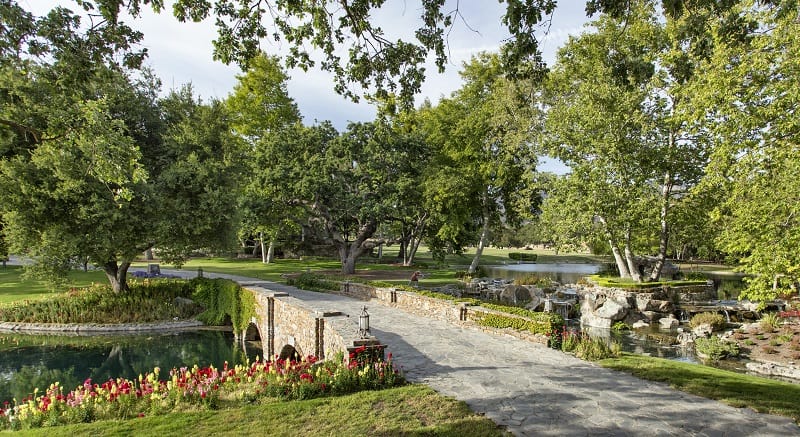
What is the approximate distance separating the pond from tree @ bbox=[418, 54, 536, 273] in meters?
17.4

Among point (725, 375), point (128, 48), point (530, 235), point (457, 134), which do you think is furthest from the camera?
point (530, 235)

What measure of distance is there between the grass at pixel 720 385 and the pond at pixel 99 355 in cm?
1505

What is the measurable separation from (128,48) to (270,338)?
13053 mm

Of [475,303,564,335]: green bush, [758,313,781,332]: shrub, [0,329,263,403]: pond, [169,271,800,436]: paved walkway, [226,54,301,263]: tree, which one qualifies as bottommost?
[0,329,263,403]: pond

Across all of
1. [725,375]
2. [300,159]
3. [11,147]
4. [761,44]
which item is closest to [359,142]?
[300,159]

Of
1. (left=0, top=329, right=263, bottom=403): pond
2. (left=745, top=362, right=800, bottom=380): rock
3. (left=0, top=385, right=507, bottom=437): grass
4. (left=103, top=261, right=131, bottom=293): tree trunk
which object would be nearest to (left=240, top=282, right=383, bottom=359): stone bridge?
(left=0, top=385, right=507, bottom=437): grass

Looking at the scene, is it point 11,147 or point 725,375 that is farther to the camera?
point 11,147

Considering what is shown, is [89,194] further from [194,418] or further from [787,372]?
[787,372]

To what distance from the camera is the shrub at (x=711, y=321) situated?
20.2 m

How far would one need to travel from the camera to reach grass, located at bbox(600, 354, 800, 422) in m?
8.17

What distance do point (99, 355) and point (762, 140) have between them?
27.0 m

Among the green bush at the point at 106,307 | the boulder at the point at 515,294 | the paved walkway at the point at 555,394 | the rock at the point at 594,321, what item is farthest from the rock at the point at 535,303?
→ the green bush at the point at 106,307

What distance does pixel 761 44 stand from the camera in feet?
45.9

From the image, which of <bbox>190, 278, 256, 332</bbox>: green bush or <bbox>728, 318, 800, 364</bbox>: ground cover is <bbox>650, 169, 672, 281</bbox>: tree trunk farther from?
<bbox>190, 278, 256, 332</bbox>: green bush
